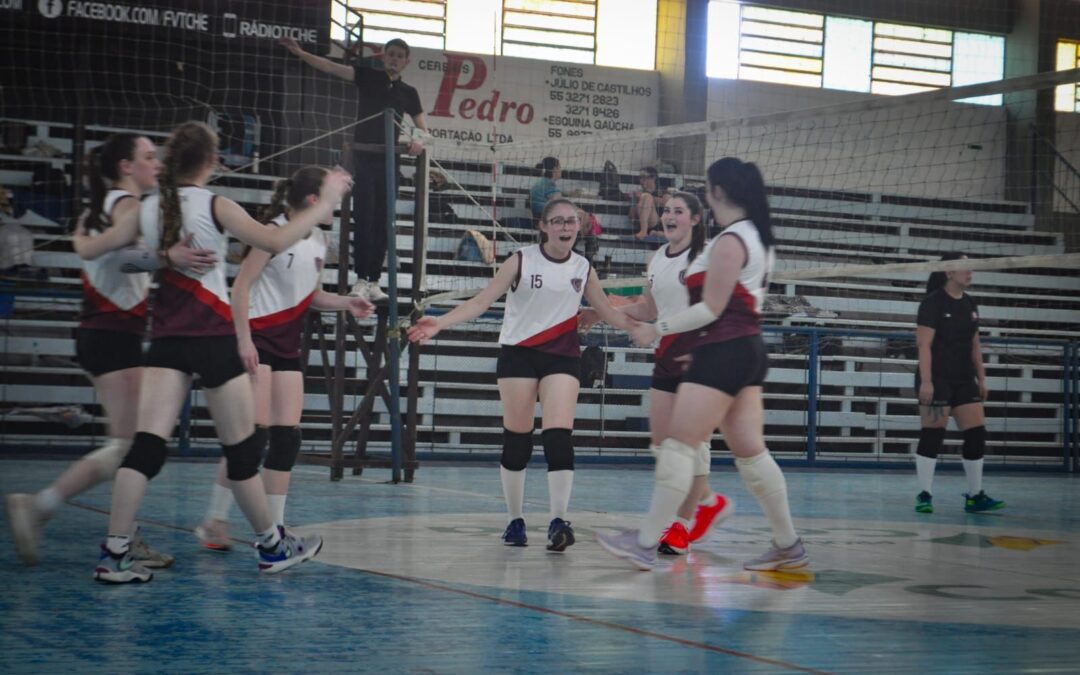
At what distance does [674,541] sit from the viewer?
19.7 ft

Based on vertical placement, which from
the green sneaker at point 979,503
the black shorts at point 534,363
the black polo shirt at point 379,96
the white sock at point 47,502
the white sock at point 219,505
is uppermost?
the black polo shirt at point 379,96

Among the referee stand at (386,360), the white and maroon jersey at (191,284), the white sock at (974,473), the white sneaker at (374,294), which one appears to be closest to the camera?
the white and maroon jersey at (191,284)

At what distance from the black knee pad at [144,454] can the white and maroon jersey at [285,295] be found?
1086 mm

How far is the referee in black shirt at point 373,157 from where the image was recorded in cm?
1060

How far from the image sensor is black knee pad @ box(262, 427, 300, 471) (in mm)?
5621

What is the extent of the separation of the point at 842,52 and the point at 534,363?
17386 millimetres

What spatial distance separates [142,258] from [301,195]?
3.04 ft

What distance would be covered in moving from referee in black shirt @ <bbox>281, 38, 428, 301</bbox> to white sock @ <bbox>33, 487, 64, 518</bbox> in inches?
206

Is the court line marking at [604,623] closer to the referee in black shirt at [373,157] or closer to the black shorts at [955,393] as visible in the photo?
the black shorts at [955,393]

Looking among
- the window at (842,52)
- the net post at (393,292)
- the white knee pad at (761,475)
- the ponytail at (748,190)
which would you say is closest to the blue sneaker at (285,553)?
the white knee pad at (761,475)

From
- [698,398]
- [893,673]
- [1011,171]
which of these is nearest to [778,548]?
[698,398]

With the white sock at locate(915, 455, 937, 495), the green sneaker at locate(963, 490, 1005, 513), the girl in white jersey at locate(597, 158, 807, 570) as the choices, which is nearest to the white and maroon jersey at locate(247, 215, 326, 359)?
the girl in white jersey at locate(597, 158, 807, 570)

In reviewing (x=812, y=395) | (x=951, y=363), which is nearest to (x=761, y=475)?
(x=951, y=363)

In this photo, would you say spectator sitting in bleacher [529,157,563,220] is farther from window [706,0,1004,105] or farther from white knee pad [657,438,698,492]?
white knee pad [657,438,698,492]
